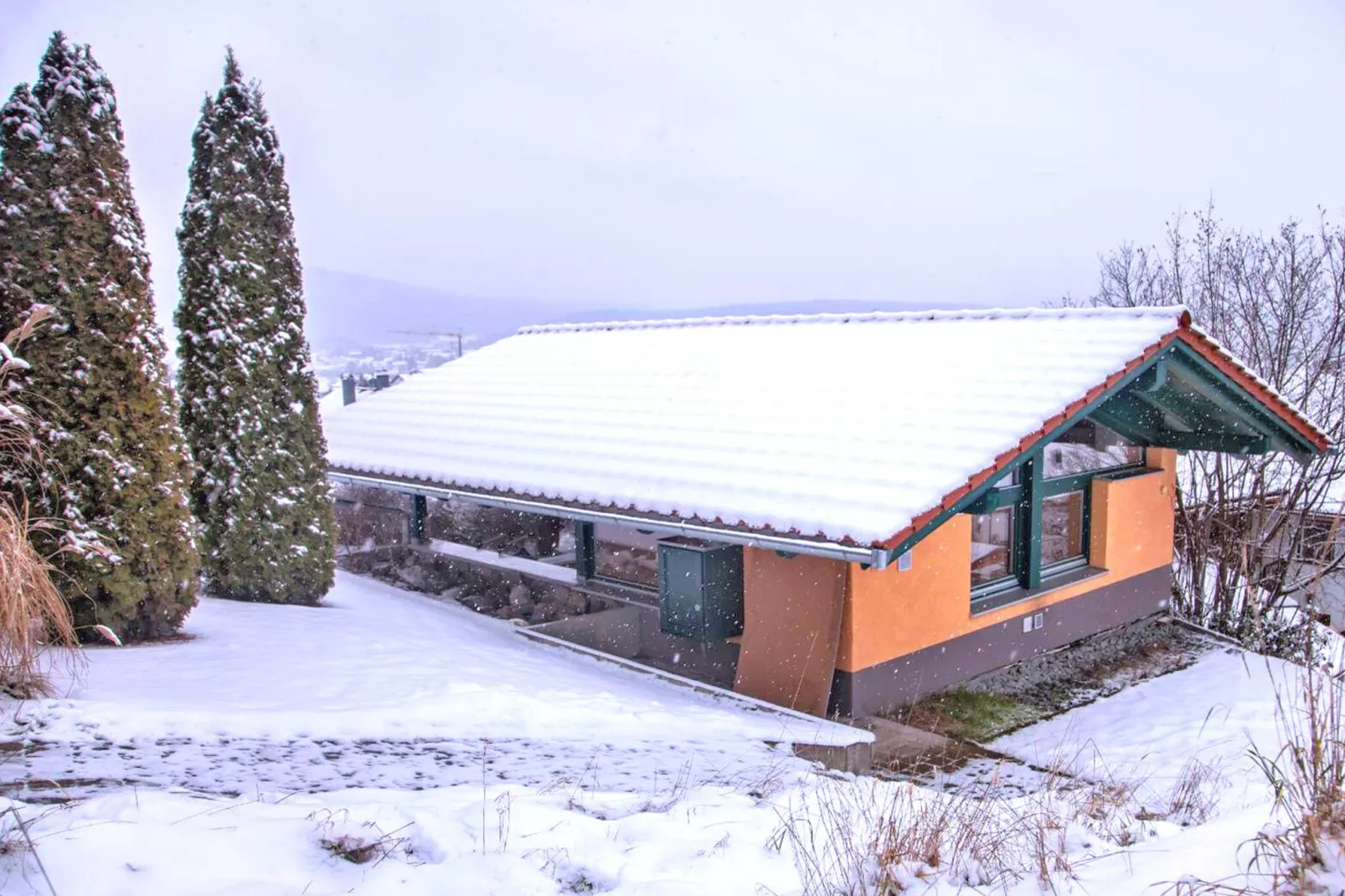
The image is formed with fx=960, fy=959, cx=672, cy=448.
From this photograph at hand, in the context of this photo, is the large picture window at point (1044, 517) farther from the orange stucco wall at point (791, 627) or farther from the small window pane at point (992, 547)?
the orange stucco wall at point (791, 627)

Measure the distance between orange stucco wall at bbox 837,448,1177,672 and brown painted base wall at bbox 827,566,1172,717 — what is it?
102 mm

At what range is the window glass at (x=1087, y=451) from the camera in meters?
10.2

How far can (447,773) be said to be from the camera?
5086 millimetres

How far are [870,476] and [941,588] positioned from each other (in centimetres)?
148

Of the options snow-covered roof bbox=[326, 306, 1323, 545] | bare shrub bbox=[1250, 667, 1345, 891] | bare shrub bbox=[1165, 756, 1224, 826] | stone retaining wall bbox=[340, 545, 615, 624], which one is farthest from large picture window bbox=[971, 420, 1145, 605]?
bare shrub bbox=[1250, 667, 1345, 891]

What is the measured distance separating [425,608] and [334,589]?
1.13 metres

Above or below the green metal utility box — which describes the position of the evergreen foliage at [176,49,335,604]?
above

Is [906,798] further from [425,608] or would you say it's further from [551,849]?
[425,608]

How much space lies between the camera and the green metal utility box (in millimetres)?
8406

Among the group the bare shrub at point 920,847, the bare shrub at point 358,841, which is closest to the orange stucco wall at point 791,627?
the bare shrub at point 920,847

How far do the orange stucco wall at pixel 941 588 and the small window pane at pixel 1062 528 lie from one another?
0.17m

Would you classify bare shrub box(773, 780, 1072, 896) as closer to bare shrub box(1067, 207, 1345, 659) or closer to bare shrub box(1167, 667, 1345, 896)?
bare shrub box(1167, 667, 1345, 896)

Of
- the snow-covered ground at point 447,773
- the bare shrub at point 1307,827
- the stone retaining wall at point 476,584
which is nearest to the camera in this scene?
the bare shrub at point 1307,827

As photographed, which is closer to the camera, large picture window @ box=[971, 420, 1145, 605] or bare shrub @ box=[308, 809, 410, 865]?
bare shrub @ box=[308, 809, 410, 865]
